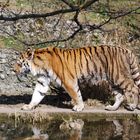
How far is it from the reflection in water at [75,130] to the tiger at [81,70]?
0.54m

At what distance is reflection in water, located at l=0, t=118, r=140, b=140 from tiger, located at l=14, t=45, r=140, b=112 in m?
0.54

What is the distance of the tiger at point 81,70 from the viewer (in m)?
8.82

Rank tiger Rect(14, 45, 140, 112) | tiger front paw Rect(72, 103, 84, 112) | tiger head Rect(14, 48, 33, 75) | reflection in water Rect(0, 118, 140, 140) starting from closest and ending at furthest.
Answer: reflection in water Rect(0, 118, 140, 140) → tiger front paw Rect(72, 103, 84, 112) → tiger Rect(14, 45, 140, 112) → tiger head Rect(14, 48, 33, 75)

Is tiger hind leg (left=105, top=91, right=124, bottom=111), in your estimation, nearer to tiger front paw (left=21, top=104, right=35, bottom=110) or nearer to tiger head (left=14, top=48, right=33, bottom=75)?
tiger front paw (left=21, top=104, right=35, bottom=110)

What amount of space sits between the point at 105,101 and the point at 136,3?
514cm

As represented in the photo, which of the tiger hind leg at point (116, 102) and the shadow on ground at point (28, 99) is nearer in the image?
the tiger hind leg at point (116, 102)

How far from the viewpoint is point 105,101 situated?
9.35m

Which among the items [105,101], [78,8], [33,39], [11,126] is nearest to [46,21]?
[33,39]

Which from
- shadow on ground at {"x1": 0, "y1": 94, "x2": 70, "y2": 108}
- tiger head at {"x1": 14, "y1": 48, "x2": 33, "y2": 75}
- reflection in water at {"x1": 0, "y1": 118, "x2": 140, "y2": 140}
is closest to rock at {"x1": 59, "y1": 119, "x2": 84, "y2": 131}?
reflection in water at {"x1": 0, "y1": 118, "x2": 140, "y2": 140}

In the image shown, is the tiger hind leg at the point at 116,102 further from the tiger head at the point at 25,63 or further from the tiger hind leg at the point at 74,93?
the tiger head at the point at 25,63

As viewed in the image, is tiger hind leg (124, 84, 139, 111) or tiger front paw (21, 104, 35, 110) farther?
tiger hind leg (124, 84, 139, 111)

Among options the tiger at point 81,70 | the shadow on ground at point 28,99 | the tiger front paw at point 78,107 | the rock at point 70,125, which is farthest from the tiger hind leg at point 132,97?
the rock at point 70,125

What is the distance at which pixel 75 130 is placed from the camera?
7773mm

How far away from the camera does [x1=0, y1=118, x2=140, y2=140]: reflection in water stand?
745 centimetres
